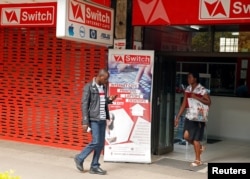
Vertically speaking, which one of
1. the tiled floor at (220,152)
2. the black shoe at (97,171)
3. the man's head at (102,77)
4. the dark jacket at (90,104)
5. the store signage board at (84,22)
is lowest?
the tiled floor at (220,152)

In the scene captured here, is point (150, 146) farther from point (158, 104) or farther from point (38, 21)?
point (38, 21)

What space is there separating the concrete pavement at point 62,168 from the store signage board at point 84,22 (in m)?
2.19

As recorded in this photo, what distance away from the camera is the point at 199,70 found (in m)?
13.0

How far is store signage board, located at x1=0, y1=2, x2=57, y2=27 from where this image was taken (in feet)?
29.0

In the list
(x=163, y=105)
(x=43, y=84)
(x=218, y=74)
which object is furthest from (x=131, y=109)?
(x=218, y=74)

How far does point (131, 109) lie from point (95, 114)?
1.17m

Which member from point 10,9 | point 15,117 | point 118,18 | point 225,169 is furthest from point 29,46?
point 225,169

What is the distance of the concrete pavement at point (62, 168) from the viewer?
696cm

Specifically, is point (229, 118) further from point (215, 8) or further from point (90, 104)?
point (90, 104)

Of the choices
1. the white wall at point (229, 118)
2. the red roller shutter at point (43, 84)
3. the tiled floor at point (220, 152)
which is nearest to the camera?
the tiled floor at point (220, 152)

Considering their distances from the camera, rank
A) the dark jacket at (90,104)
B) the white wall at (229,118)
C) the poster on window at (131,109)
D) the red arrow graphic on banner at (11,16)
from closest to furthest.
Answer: the dark jacket at (90,104), the poster on window at (131,109), the red arrow graphic on banner at (11,16), the white wall at (229,118)

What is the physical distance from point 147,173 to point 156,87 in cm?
199

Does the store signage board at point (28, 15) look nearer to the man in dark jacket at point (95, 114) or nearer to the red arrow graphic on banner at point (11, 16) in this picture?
the red arrow graphic on banner at point (11, 16)

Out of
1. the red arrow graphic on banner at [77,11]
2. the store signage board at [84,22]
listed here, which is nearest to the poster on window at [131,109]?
the store signage board at [84,22]
